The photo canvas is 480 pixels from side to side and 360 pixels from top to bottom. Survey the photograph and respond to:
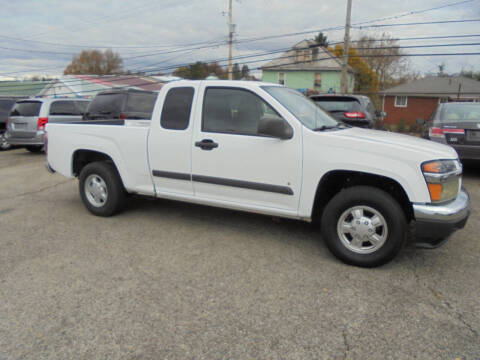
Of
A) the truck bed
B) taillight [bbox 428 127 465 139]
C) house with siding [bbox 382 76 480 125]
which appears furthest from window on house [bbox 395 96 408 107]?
the truck bed

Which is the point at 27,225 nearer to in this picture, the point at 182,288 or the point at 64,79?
the point at 182,288

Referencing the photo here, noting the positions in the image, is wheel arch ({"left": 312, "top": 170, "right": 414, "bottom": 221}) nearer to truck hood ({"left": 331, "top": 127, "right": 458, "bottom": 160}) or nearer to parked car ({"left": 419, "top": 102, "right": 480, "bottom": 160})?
truck hood ({"left": 331, "top": 127, "right": 458, "bottom": 160})

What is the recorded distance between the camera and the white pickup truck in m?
3.51

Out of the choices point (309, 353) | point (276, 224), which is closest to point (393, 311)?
point (309, 353)

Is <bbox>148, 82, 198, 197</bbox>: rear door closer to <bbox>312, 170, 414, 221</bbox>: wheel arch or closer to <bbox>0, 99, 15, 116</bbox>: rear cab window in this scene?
<bbox>312, 170, 414, 221</bbox>: wheel arch

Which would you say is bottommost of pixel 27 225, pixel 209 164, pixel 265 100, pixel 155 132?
pixel 27 225

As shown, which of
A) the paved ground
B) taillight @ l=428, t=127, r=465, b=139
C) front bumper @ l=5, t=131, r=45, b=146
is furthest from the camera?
front bumper @ l=5, t=131, r=45, b=146

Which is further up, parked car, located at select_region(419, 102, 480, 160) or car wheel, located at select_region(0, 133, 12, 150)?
parked car, located at select_region(419, 102, 480, 160)

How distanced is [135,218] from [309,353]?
3531mm

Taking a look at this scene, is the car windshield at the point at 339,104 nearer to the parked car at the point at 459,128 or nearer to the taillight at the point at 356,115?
the taillight at the point at 356,115

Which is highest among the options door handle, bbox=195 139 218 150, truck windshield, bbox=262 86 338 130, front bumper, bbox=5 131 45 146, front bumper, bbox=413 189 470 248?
truck windshield, bbox=262 86 338 130

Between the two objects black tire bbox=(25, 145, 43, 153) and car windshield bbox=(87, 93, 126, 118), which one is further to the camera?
black tire bbox=(25, 145, 43, 153)

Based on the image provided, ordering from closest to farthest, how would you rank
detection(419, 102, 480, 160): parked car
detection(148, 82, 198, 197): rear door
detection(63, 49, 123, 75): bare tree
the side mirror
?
the side mirror < detection(148, 82, 198, 197): rear door < detection(419, 102, 480, 160): parked car < detection(63, 49, 123, 75): bare tree

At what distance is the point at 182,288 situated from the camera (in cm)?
338
